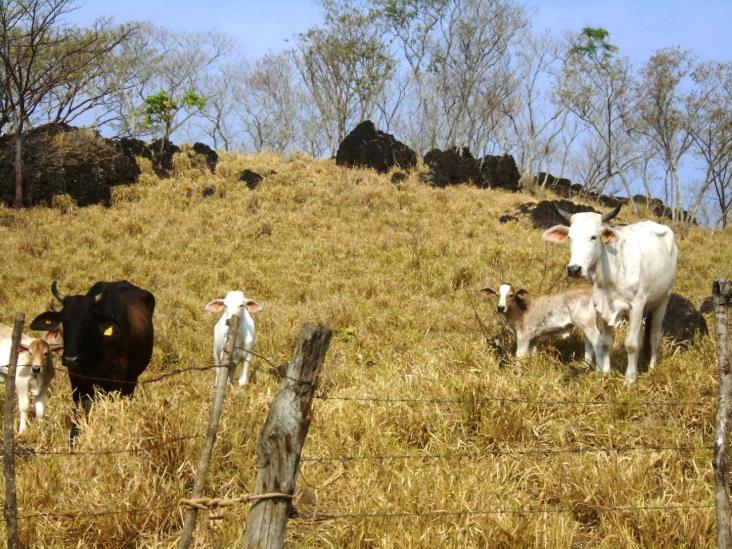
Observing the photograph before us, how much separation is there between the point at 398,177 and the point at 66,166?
10.2 meters

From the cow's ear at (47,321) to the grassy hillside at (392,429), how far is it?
79 centimetres

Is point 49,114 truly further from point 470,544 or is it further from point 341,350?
point 470,544

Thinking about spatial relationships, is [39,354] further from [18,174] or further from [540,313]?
[18,174]

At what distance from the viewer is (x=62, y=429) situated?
19.8ft

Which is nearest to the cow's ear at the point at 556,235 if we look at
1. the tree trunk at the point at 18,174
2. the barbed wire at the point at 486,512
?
the barbed wire at the point at 486,512

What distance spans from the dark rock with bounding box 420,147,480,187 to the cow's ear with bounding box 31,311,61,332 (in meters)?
18.7

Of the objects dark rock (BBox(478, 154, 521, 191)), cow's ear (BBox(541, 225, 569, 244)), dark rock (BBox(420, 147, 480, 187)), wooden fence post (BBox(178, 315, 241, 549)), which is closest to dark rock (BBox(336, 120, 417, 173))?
dark rock (BBox(420, 147, 480, 187))

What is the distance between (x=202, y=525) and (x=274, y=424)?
1.37 meters

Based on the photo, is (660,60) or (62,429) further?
(660,60)

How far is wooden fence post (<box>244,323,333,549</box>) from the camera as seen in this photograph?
3.26 metres

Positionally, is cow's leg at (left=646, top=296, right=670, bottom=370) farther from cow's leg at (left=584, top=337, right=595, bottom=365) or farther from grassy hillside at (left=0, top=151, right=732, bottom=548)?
cow's leg at (left=584, top=337, right=595, bottom=365)

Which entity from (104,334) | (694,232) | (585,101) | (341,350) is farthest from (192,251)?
(585,101)

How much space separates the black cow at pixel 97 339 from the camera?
20.9ft

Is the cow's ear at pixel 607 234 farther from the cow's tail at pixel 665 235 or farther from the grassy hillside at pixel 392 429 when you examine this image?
the grassy hillside at pixel 392 429
